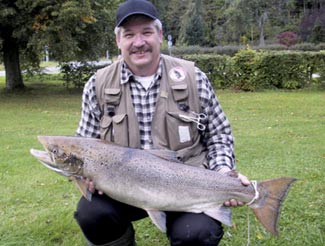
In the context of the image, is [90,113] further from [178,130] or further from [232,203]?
[232,203]

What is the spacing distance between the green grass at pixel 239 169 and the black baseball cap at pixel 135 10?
2029 mm

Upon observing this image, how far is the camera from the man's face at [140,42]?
10.0 feet

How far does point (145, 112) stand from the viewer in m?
3.18

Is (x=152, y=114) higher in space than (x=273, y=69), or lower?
higher

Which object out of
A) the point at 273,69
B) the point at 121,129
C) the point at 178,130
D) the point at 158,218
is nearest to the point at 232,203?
the point at 158,218

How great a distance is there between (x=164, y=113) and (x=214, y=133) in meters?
0.38

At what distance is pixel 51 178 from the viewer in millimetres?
6387

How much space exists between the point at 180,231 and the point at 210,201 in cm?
25

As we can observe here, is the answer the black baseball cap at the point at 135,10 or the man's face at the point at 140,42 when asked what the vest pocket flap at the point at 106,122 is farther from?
the black baseball cap at the point at 135,10

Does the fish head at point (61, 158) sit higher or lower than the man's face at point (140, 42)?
lower

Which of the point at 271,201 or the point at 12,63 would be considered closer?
the point at 271,201

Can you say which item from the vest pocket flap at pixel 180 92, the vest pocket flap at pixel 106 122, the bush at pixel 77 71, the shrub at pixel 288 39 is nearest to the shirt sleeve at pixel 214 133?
the vest pocket flap at pixel 180 92

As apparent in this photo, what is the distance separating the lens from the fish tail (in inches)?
111

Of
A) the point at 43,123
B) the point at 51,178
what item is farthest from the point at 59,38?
the point at 51,178
